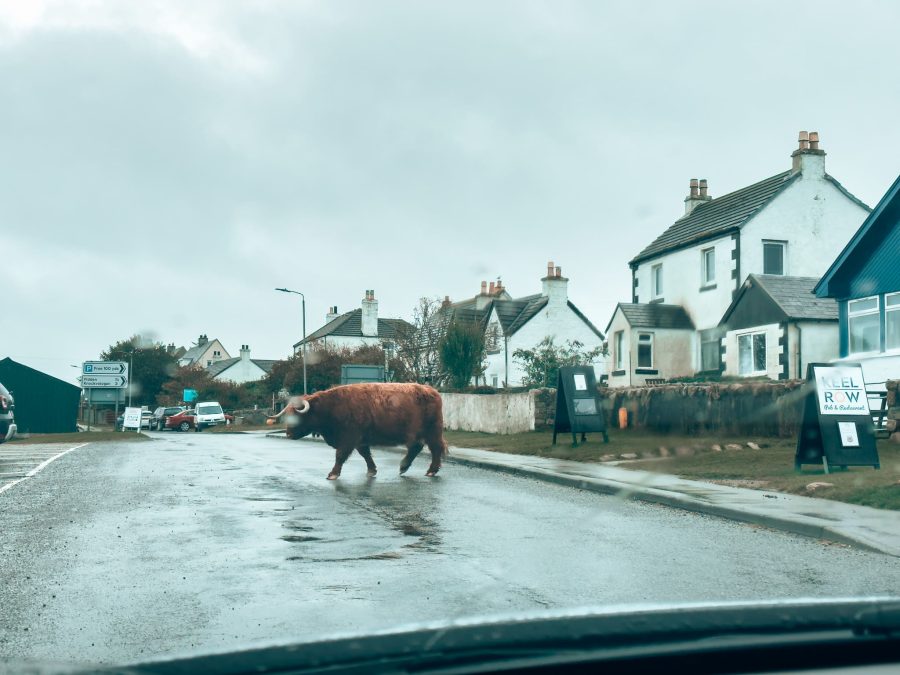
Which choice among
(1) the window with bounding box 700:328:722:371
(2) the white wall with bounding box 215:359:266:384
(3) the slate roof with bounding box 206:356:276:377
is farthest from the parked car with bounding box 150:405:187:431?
(1) the window with bounding box 700:328:722:371

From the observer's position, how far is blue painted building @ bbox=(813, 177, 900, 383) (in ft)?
77.8

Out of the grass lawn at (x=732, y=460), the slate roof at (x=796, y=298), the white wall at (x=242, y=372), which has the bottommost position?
the grass lawn at (x=732, y=460)

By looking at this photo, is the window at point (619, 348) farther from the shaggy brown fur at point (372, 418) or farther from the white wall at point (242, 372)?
the white wall at point (242, 372)

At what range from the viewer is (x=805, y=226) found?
35.6 m

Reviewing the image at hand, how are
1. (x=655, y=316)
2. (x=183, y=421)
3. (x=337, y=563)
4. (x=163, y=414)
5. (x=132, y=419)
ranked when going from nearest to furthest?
(x=337, y=563)
(x=655, y=316)
(x=132, y=419)
(x=183, y=421)
(x=163, y=414)

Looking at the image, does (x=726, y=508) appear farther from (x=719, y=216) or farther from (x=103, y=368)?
(x=103, y=368)

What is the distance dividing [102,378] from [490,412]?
23.6 metres

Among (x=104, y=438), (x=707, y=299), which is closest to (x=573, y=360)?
(x=707, y=299)

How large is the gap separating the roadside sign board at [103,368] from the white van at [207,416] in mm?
14668

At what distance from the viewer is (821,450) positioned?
47.1ft

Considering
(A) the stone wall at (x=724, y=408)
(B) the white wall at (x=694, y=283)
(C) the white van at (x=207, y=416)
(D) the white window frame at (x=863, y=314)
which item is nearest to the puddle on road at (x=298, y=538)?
(A) the stone wall at (x=724, y=408)

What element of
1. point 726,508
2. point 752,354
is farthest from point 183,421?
point 726,508

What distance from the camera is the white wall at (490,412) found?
2938cm

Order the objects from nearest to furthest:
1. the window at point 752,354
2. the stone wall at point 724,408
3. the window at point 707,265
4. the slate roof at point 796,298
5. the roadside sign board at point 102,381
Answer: the stone wall at point 724,408 < the slate roof at point 796,298 < the window at point 752,354 < the window at point 707,265 < the roadside sign board at point 102,381
